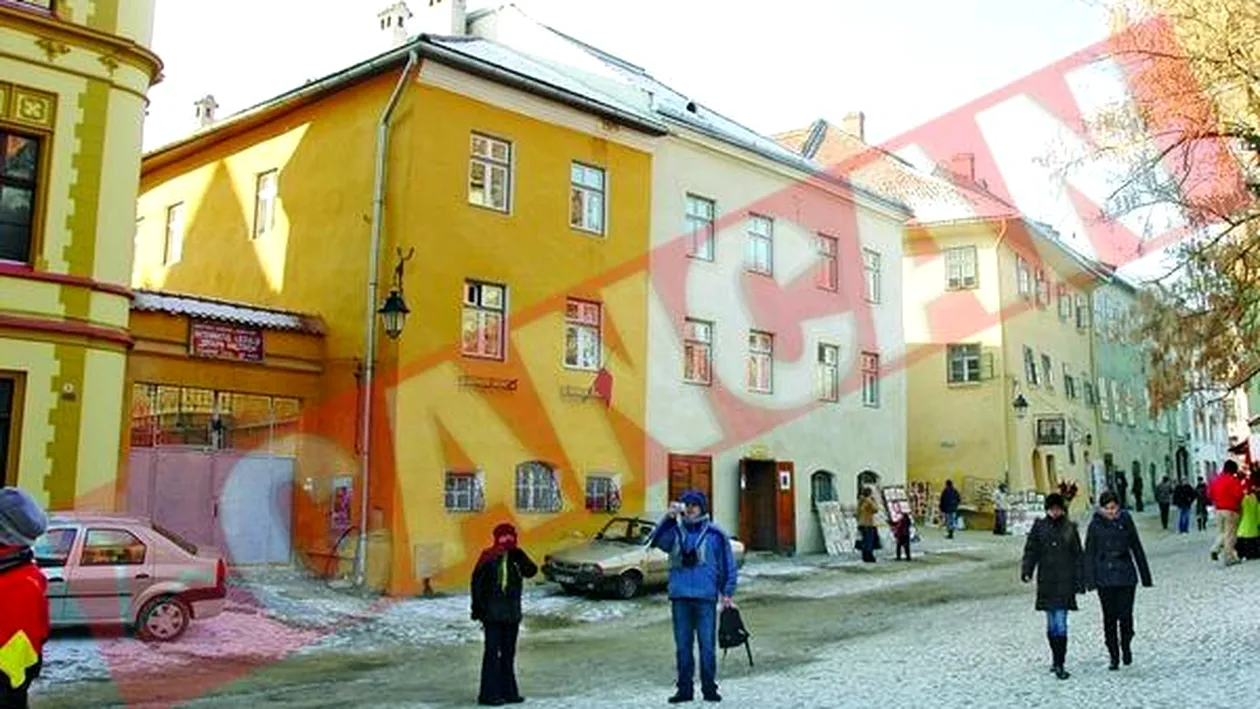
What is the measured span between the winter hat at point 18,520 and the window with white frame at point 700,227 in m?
20.6

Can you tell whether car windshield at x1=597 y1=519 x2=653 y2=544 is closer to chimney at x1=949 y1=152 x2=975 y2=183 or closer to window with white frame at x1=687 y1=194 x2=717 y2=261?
window with white frame at x1=687 y1=194 x2=717 y2=261

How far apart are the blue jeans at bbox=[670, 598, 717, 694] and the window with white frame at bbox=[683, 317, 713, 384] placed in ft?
48.5

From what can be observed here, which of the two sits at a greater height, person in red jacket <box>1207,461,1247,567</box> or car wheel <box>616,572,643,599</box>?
person in red jacket <box>1207,461,1247,567</box>

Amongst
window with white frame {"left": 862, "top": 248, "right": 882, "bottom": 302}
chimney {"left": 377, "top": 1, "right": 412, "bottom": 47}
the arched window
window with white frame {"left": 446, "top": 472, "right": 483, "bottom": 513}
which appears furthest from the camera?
window with white frame {"left": 862, "top": 248, "right": 882, "bottom": 302}

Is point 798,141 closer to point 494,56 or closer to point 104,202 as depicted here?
point 494,56

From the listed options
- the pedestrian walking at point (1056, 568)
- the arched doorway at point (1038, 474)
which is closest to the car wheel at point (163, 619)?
the pedestrian walking at point (1056, 568)

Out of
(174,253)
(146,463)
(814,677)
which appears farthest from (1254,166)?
(174,253)

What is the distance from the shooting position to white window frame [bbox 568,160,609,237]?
22672 mm

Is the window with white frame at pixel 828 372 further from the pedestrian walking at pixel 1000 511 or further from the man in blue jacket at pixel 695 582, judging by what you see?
the man in blue jacket at pixel 695 582

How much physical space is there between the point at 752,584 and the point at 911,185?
22142 millimetres

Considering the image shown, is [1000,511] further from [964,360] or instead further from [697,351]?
[697,351]

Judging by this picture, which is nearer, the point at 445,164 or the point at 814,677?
the point at 814,677

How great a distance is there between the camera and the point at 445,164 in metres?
20.2

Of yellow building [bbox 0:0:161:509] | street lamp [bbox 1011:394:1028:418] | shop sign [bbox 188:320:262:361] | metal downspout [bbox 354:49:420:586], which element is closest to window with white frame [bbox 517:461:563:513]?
metal downspout [bbox 354:49:420:586]
